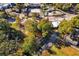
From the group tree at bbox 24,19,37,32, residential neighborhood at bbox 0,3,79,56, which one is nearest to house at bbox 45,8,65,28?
residential neighborhood at bbox 0,3,79,56

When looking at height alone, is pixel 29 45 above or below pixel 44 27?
below

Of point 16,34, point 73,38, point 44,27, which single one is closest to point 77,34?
point 73,38

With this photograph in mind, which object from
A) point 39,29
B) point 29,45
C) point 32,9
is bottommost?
point 29,45

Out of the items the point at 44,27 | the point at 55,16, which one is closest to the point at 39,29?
the point at 44,27

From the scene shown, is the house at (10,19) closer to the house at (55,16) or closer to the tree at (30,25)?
the tree at (30,25)

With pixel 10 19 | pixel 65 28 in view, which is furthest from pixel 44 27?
pixel 10 19

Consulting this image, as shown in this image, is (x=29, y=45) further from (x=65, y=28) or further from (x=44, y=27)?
(x=65, y=28)

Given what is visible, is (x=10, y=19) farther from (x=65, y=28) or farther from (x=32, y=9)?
(x=65, y=28)

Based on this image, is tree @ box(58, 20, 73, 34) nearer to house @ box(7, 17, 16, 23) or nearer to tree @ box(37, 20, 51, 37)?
tree @ box(37, 20, 51, 37)

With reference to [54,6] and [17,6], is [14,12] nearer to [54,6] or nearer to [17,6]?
[17,6]
